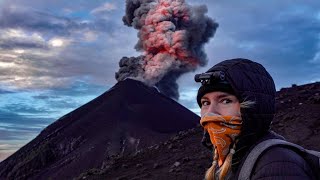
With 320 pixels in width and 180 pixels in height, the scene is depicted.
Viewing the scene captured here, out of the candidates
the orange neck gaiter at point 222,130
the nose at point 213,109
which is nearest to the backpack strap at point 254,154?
the orange neck gaiter at point 222,130

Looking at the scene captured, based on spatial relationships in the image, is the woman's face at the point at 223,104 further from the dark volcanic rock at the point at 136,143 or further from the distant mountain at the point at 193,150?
the dark volcanic rock at the point at 136,143

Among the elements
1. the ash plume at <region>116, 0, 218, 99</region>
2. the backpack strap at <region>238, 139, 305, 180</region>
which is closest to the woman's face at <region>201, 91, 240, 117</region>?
the backpack strap at <region>238, 139, 305, 180</region>

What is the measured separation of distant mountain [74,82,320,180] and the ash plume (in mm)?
47964

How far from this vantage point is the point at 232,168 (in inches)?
153

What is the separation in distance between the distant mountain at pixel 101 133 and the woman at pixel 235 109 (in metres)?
39.9

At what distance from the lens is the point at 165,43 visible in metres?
82.6

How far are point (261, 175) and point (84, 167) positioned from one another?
46.8 m

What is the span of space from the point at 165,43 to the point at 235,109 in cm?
7908

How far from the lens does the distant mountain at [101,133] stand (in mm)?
52281

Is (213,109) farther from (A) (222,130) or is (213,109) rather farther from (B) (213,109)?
(A) (222,130)

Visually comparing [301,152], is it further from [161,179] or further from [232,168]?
[161,179]

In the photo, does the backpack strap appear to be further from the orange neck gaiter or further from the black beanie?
the black beanie

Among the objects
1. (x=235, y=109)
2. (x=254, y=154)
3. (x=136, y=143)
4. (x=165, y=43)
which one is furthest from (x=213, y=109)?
(x=165, y=43)

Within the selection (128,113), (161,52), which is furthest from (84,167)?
(161,52)
